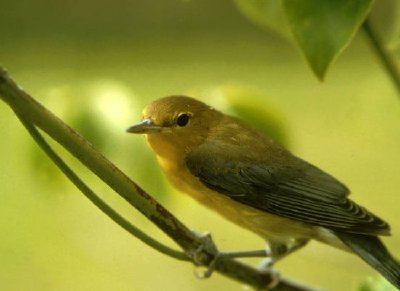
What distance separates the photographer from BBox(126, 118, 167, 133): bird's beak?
85 centimetres

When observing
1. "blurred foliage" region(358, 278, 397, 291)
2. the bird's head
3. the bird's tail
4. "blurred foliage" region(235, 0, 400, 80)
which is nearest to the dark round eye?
the bird's head

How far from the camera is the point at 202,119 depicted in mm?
1150

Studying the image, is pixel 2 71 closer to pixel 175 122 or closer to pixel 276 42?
pixel 175 122

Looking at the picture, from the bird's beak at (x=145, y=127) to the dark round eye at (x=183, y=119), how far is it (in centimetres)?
6

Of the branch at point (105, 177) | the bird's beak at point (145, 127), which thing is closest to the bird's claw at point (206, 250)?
the branch at point (105, 177)

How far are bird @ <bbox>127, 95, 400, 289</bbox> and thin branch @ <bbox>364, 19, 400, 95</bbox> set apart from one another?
0.30 metres

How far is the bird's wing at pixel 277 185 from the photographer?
1.01 metres

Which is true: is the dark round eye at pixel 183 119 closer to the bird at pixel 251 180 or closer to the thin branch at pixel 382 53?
the bird at pixel 251 180

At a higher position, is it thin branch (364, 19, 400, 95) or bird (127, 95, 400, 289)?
thin branch (364, 19, 400, 95)

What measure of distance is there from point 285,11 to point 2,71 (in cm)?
19

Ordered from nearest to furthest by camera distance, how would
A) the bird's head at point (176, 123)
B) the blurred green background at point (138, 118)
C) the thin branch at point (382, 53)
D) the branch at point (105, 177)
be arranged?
the branch at point (105, 177)
the thin branch at point (382, 53)
the blurred green background at point (138, 118)
the bird's head at point (176, 123)

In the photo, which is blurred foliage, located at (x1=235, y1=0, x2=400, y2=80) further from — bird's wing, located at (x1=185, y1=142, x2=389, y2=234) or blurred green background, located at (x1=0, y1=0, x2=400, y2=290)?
bird's wing, located at (x1=185, y1=142, x2=389, y2=234)

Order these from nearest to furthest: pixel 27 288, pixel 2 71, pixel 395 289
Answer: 1. pixel 2 71
2. pixel 395 289
3. pixel 27 288

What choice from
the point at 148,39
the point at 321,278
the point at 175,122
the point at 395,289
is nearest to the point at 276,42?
the point at 148,39
